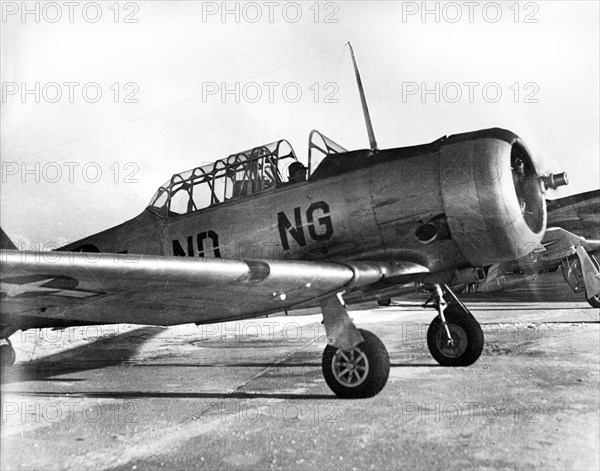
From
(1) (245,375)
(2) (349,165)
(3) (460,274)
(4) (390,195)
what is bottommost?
(1) (245,375)

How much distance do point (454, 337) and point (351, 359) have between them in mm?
1504

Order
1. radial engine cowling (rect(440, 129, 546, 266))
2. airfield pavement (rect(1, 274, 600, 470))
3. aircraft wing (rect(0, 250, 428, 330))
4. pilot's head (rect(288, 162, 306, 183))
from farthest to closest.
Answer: pilot's head (rect(288, 162, 306, 183)), radial engine cowling (rect(440, 129, 546, 266)), aircraft wing (rect(0, 250, 428, 330)), airfield pavement (rect(1, 274, 600, 470))

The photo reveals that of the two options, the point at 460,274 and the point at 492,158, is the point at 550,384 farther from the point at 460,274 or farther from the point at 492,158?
the point at 492,158

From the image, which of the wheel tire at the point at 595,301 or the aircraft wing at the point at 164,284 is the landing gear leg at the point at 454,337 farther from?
the wheel tire at the point at 595,301

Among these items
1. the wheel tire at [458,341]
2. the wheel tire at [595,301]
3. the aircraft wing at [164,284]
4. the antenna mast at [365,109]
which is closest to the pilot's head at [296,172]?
the antenna mast at [365,109]

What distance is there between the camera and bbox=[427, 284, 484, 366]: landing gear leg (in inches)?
179

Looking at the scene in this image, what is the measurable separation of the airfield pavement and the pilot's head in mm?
1742

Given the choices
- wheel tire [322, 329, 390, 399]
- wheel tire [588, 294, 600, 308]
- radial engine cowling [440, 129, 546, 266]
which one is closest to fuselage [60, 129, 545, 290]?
radial engine cowling [440, 129, 546, 266]

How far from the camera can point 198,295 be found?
11.0ft

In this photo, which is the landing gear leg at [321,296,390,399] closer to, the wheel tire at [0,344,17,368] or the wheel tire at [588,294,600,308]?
the wheel tire at [0,344,17,368]

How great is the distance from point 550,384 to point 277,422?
203cm

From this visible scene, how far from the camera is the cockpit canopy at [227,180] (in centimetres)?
468

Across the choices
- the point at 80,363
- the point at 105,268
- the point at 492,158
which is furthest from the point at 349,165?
the point at 80,363

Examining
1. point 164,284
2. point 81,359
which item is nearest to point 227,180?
point 164,284
